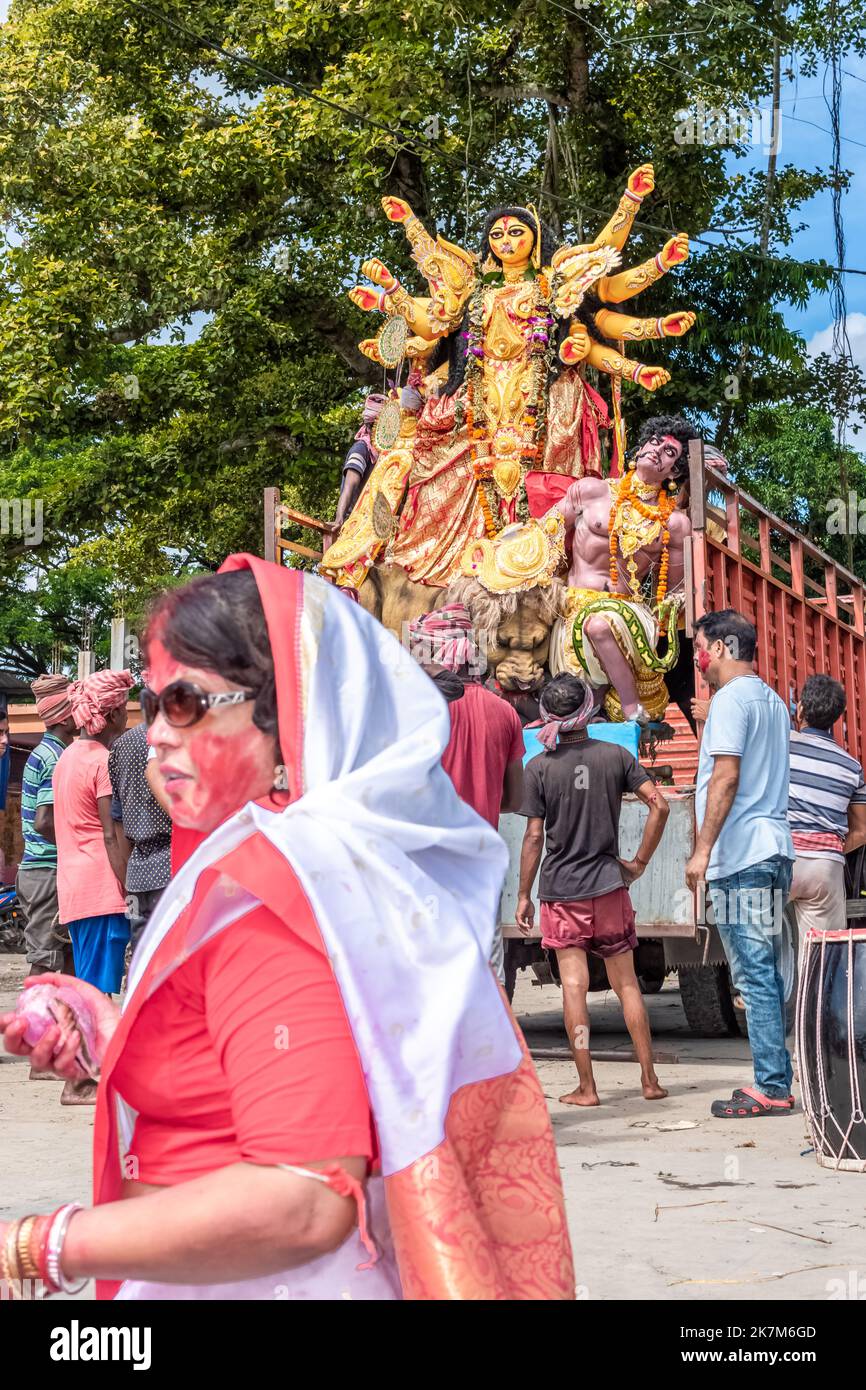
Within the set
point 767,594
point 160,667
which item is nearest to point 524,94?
point 767,594

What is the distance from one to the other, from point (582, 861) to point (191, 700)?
18.2 ft

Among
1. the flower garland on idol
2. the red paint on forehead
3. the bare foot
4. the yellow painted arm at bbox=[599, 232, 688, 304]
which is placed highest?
the yellow painted arm at bbox=[599, 232, 688, 304]

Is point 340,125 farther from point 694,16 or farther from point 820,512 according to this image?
point 820,512

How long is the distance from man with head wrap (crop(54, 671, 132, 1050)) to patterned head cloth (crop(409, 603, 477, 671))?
1477 millimetres

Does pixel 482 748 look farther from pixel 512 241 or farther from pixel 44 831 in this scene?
pixel 512 241

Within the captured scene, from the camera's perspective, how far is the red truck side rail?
9875 millimetres

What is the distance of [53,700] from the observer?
8.23 m

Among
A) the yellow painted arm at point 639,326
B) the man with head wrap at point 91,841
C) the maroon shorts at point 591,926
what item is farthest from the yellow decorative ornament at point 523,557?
the maroon shorts at point 591,926

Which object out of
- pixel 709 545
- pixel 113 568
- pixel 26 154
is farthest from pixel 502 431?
pixel 113 568

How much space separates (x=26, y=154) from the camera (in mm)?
18391

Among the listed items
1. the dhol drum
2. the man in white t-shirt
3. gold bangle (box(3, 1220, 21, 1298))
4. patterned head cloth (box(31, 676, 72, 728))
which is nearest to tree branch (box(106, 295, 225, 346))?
patterned head cloth (box(31, 676, 72, 728))

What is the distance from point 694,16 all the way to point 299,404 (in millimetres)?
6436

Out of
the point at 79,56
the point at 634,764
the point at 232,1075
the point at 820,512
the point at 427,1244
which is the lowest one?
the point at 427,1244

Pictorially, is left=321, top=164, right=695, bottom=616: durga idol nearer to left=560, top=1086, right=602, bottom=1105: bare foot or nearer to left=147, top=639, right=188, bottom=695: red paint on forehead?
left=560, top=1086, right=602, bottom=1105: bare foot
